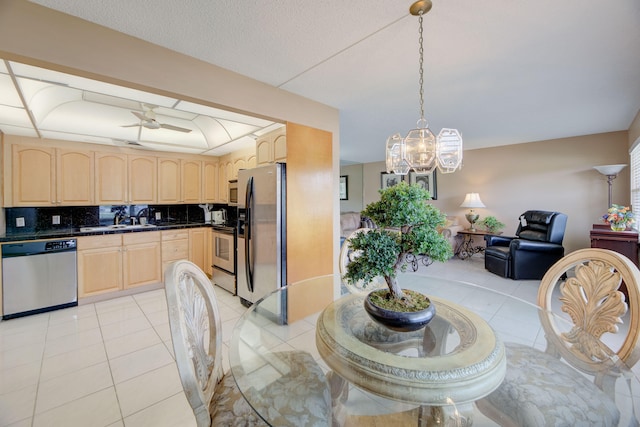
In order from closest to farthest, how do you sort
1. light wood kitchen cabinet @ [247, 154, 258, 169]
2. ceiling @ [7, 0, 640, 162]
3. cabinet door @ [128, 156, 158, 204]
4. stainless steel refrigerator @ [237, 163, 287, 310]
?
ceiling @ [7, 0, 640, 162] < stainless steel refrigerator @ [237, 163, 287, 310] < light wood kitchen cabinet @ [247, 154, 258, 169] < cabinet door @ [128, 156, 158, 204]

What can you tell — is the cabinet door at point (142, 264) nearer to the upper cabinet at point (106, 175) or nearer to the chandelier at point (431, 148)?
the upper cabinet at point (106, 175)

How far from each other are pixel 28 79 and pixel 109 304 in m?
2.52

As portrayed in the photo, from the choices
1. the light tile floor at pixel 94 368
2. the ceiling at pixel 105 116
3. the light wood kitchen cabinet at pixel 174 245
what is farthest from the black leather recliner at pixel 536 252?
the light wood kitchen cabinet at pixel 174 245

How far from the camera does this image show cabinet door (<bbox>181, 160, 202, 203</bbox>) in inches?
170

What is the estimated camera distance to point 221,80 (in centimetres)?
207

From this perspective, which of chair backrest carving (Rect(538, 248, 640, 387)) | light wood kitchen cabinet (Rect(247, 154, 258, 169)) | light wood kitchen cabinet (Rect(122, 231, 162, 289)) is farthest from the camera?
light wood kitchen cabinet (Rect(247, 154, 258, 169))

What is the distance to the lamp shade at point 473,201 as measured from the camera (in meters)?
5.18

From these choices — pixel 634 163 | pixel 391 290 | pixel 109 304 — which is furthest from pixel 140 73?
pixel 634 163

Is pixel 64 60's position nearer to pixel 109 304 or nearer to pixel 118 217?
pixel 109 304

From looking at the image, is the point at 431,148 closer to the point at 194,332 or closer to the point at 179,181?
the point at 194,332

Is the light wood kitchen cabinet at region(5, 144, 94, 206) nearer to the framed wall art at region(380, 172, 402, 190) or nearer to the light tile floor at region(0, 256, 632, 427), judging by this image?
the light tile floor at region(0, 256, 632, 427)

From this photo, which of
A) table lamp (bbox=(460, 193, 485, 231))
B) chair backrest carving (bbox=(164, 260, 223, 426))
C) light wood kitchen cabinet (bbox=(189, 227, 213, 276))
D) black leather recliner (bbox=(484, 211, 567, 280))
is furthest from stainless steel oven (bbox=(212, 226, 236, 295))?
table lamp (bbox=(460, 193, 485, 231))

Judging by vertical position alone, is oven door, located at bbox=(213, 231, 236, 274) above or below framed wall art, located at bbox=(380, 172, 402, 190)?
below

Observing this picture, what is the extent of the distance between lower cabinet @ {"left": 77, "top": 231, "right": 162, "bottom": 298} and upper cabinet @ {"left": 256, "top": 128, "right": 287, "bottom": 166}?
1994 millimetres
